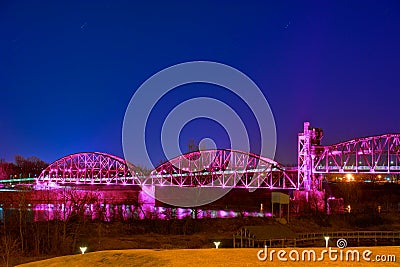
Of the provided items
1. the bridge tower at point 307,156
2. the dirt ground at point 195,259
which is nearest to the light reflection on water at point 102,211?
the dirt ground at point 195,259

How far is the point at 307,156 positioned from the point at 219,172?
19.2m

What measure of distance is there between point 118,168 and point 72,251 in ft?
351

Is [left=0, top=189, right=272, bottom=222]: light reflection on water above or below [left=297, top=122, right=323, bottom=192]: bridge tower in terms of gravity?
below

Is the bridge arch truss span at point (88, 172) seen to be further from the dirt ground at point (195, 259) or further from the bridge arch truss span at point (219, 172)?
the dirt ground at point (195, 259)

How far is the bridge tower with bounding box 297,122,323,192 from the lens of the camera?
93.1 metres

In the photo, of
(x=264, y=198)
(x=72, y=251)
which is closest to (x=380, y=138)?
(x=264, y=198)

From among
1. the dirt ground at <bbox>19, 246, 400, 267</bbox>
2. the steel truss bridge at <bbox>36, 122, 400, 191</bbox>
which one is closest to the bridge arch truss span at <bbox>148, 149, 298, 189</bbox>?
the steel truss bridge at <bbox>36, 122, 400, 191</bbox>

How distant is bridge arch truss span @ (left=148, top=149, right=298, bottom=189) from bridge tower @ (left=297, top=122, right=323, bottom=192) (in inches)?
106

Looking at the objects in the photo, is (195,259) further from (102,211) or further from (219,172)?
(219,172)

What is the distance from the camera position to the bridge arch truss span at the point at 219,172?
328ft

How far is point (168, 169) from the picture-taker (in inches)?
4865

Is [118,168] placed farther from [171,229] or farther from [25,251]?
[25,251]

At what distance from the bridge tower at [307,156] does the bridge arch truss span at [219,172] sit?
2693 mm

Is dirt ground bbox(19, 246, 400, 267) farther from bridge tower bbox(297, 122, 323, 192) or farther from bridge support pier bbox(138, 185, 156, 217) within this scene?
bridge support pier bbox(138, 185, 156, 217)
